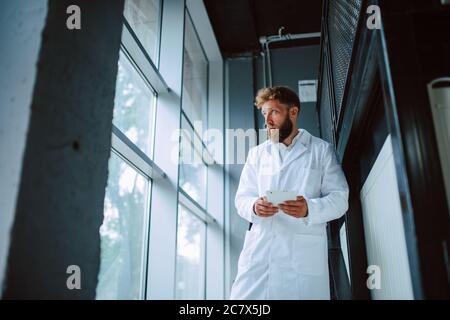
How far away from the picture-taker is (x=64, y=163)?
40.8 inches

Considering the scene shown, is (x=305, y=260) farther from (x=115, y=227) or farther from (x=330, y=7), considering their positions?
(x=330, y=7)

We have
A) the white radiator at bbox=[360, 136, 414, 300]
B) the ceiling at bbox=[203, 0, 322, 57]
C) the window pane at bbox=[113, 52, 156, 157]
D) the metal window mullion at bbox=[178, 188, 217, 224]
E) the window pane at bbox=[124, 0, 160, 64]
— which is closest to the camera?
the white radiator at bbox=[360, 136, 414, 300]

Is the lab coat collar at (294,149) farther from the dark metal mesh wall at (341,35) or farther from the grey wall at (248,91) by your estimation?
the grey wall at (248,91)

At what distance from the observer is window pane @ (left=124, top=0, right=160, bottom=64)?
95.3 inches

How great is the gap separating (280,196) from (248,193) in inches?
12.5

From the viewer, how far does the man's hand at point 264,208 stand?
4.86 feet

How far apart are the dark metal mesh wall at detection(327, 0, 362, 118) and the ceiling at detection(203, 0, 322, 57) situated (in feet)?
3.99

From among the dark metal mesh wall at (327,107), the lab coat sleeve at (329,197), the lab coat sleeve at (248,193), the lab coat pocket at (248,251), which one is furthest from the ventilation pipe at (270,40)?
the lab coat pocket at (248,251)

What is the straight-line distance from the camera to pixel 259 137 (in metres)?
3.73

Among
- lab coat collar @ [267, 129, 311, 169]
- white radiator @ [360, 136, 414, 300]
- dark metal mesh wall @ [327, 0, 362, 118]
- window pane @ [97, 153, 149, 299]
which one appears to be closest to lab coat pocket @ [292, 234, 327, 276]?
white radiator @ [360, 136, 414, 300]

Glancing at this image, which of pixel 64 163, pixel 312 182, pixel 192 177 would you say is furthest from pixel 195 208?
pixel 64 163

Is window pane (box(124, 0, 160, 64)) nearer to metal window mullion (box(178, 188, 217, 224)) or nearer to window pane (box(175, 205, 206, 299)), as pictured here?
metal window mullion (box(178, 188, 217, 224))
